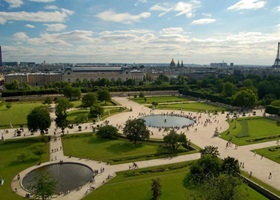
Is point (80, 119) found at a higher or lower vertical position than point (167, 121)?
higher

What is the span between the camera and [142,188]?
30047mm

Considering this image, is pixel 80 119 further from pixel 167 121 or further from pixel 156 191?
pixel 156 191

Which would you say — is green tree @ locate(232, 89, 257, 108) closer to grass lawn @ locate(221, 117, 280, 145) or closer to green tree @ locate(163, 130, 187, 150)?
grass lawn @ locate(221, 117, 280, 145)

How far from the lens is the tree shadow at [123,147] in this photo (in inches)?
1672

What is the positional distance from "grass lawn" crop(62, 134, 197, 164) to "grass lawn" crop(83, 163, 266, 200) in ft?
17.9

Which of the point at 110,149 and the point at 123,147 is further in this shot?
the point at 123,147

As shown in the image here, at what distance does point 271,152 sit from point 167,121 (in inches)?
1041

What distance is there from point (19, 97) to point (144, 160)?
235 feet

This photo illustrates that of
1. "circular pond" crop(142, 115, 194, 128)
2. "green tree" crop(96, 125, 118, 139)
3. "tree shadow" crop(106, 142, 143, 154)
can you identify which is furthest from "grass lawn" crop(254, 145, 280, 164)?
"green tree" crop(96, 125, 118, 139)

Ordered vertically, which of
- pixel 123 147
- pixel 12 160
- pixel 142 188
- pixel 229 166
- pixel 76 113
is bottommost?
pixel 12 160

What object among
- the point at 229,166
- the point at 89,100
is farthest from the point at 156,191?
the point at 89,100

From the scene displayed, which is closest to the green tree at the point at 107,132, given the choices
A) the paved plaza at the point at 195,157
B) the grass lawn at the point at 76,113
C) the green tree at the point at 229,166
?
the paved plaza at the point at 195,157

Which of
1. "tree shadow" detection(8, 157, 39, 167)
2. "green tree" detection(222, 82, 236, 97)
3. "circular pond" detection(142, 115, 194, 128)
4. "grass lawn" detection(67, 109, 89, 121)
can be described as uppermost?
"green tree" detection(222, 82, 236, 97)

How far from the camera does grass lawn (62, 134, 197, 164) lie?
3929 cm
